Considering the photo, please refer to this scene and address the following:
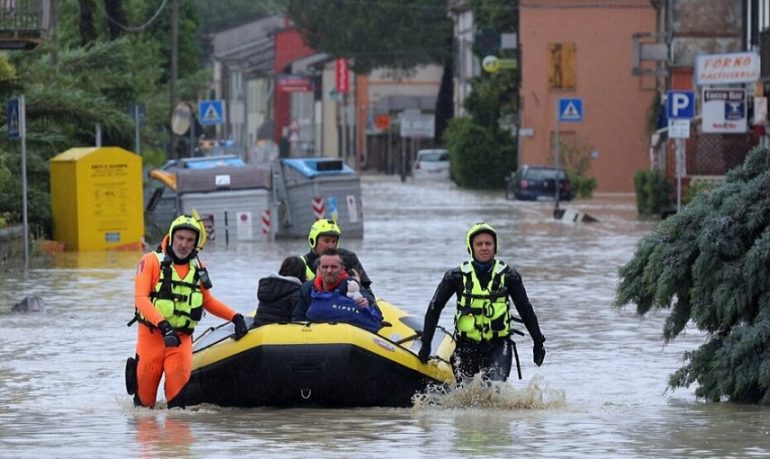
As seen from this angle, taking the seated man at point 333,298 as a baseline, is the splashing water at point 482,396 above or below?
below

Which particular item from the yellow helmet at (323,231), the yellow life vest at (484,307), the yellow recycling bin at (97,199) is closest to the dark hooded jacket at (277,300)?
the yellow helmet at (323,231)

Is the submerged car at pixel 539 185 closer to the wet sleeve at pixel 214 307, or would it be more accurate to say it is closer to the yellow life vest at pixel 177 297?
the wet sleeve at pixel 214 307

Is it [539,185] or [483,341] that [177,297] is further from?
[539,185]

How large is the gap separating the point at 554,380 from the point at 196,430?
431 cm

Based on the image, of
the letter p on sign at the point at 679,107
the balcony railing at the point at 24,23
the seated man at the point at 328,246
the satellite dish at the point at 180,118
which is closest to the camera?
the seated man at the point at 328,246

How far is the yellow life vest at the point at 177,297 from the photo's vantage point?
13.3 m

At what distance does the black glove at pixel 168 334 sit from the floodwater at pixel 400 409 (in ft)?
1.54

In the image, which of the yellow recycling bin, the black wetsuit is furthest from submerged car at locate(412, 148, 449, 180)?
the black wetsuit

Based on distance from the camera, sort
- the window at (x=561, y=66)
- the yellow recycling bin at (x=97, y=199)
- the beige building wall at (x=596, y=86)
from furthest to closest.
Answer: the window at (x=561, y=66) → the beige building wall at (x=596, y=86) → the yellow recycling bin at (x=97, y=199)

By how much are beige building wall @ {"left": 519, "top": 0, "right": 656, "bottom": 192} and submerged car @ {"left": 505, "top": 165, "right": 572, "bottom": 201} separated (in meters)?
10.5

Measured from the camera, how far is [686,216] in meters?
14.6

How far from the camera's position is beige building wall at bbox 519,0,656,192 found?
253ft

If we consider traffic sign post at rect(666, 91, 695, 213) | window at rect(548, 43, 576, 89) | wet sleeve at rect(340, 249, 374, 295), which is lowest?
wet sleeve at rect(340, 249, 374, 295)

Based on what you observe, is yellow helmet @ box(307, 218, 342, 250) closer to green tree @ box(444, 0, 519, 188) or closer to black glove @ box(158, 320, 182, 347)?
black glove @ box(158, 320, 182, 347)
